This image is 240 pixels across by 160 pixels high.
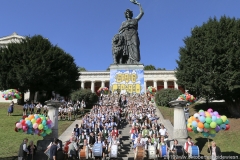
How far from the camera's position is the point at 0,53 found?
104ft

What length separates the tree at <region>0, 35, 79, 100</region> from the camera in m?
30.3

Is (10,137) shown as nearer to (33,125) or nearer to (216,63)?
(33,125)

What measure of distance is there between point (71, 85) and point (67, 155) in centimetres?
2461

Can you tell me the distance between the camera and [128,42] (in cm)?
3606

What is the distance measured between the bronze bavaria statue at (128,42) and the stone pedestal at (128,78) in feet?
5.35

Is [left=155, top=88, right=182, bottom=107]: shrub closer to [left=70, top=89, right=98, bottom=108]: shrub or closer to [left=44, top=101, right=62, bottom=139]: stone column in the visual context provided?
[left=70, top=89, right=98, bottom=108]: shrub

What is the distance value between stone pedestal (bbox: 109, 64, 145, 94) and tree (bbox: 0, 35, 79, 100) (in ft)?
23.4

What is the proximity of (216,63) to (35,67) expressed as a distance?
23233mm

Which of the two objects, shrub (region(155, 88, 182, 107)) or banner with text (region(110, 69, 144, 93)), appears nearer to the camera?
shrub (region(155, 88, 182, 107))

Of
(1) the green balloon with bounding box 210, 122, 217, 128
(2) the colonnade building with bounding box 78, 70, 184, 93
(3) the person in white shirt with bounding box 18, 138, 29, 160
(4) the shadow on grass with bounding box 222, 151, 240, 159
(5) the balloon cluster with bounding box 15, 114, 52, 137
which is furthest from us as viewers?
(2) the colonnade building with bounding box 78, 70, 184, 93

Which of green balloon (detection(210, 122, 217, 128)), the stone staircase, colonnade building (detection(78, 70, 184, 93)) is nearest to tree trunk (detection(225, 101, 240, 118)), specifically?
the stone staircase

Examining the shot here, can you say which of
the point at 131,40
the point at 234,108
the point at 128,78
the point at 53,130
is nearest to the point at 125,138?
the point at 53,130

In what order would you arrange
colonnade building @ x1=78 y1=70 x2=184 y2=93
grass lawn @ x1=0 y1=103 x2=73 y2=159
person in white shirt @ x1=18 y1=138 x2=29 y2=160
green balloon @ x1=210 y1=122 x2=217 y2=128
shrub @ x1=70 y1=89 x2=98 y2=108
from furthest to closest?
colonnade building @ x1=78 y1=70 x2=184 y2=93
shrub @ x1=70 y1=89 x2=98 y2=108
grass lawn @ x1=0 y1=103 x2=73 y2=159
green balloon @ x1=210 y1=122 x2=217 y2=128
person in white shirt @ x1=18 y1=138 x2=29 y2=160

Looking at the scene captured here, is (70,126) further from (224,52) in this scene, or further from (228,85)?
(224,52)
